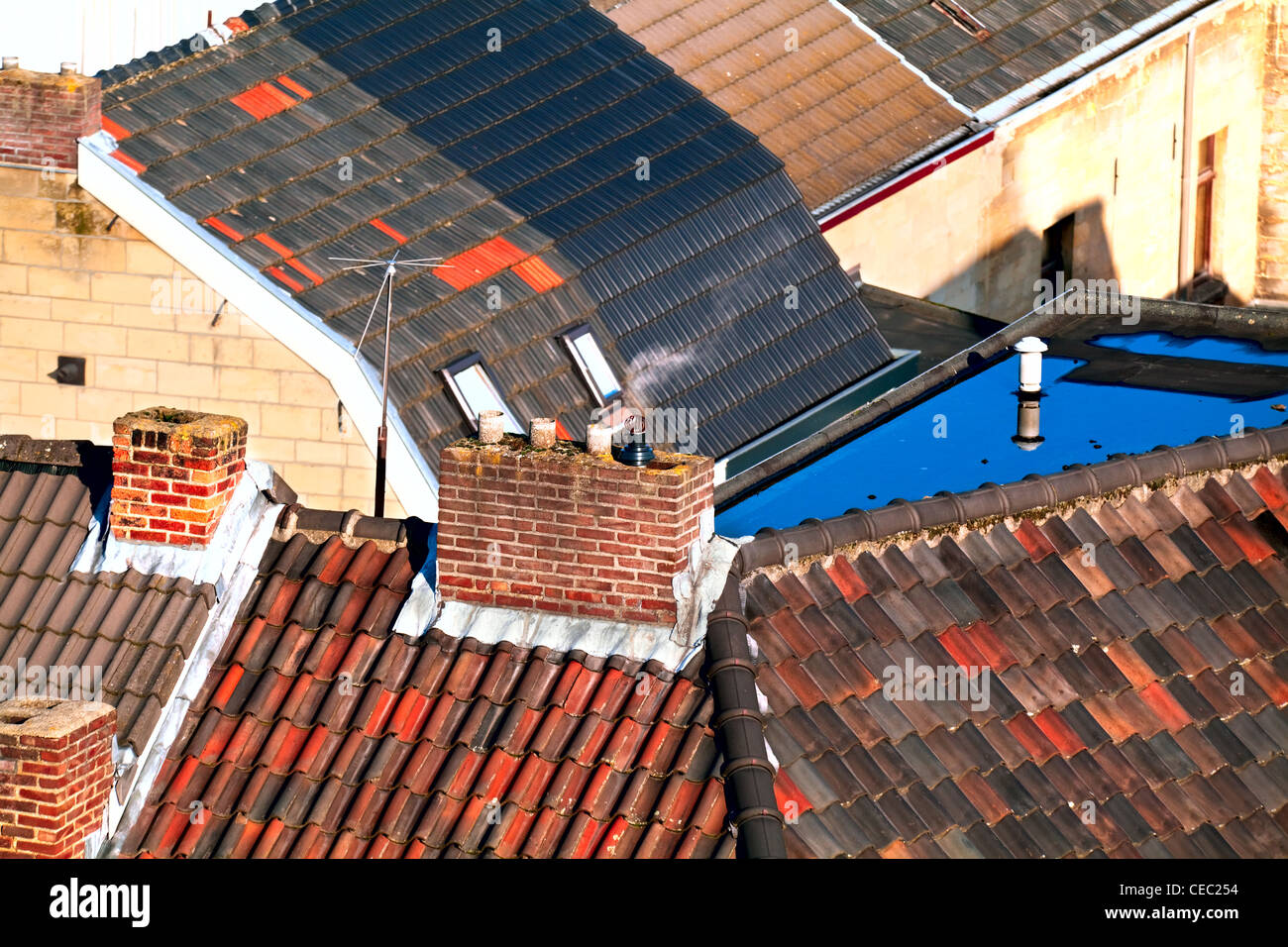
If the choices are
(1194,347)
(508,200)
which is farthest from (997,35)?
(508,200)

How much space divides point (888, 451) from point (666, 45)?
1180 cm

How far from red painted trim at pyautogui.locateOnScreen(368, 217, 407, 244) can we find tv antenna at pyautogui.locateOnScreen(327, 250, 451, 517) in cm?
33

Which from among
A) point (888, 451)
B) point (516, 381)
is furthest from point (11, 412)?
point (888, 451)

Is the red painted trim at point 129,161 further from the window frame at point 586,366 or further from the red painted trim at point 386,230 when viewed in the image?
the window frame at point 586,366

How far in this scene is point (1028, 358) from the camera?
72.3 ft

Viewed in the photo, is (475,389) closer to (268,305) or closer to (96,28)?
(268,305)

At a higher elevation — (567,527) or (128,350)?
(128,350)

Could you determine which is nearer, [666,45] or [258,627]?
[258,627]

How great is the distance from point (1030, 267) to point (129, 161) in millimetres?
16342

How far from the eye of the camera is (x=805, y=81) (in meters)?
33.2

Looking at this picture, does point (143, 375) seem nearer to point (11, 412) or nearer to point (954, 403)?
point (11, 412)

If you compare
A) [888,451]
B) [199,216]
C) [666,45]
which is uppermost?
[666,45]

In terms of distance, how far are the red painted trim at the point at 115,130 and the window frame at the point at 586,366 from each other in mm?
4571

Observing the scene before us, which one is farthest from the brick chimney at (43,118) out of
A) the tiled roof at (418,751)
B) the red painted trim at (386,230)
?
the tiled roof at (418,751)
